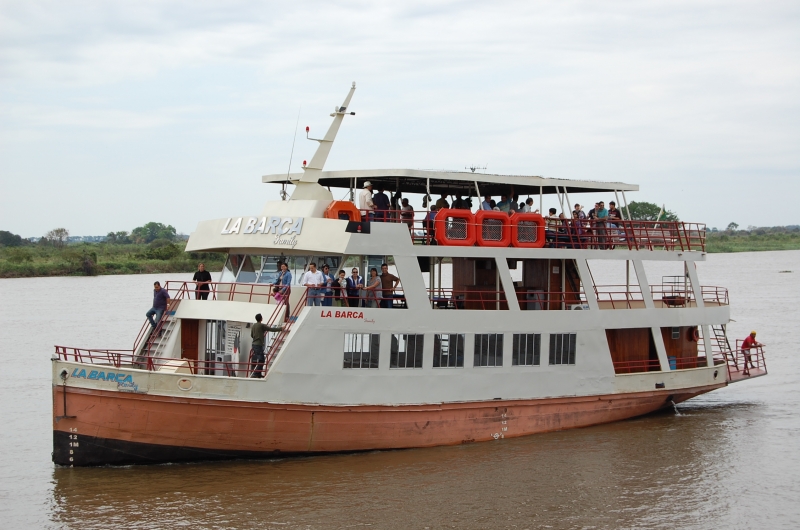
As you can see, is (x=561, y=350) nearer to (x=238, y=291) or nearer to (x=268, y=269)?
(x=268, y=269)

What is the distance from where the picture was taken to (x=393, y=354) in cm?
1606

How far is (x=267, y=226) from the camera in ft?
55.5

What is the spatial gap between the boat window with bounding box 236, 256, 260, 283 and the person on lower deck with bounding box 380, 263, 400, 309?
2.87 metres

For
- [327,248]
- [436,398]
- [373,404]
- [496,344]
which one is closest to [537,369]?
[496,344]

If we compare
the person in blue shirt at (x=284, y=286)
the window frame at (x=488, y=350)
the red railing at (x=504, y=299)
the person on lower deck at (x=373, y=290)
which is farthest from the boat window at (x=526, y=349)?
the person in blue shirt at (x=284, y=286)

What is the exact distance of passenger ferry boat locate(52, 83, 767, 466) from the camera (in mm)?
14906

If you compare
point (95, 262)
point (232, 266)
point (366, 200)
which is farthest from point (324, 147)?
point (95, 262)

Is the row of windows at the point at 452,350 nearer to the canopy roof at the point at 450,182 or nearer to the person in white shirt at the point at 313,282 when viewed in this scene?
the person in white shirt at the point at 313,282

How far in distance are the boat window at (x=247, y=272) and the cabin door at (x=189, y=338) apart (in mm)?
1262

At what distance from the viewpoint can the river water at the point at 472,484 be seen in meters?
13.6

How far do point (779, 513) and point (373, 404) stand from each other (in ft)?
23.4

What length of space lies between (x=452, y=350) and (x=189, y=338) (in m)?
5.34

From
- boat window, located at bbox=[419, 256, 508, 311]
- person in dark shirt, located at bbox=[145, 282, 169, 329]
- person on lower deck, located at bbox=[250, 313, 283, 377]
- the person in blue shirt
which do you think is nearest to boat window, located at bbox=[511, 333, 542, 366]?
boat window, located at bbox=[419, 256, 508, 311]

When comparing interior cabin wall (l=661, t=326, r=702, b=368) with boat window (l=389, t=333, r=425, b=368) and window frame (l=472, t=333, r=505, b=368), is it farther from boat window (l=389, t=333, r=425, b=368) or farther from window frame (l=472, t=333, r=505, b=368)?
boat window (l=389, t=333, r=425, b=368)
